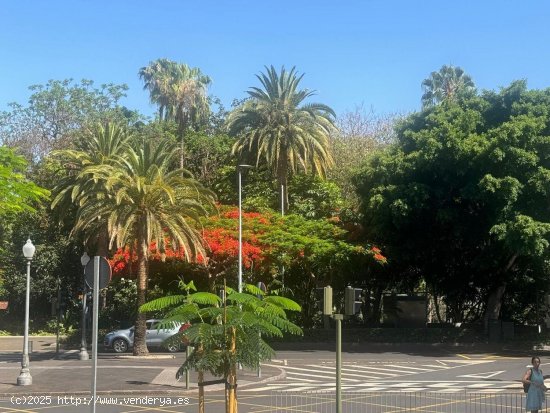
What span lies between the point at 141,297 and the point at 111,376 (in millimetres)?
9296

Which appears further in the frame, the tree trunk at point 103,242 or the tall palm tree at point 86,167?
the tree trunk at point 103,242

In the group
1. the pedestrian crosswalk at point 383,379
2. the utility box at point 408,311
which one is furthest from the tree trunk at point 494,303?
the pedestrian crosswalk at point 383,379

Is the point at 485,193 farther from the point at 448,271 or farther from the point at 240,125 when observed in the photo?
the point at 240,125

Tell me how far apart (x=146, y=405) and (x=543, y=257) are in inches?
969

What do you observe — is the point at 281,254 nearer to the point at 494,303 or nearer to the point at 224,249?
the point at 224,249

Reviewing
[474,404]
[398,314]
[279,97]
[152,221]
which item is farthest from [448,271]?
[474,404]

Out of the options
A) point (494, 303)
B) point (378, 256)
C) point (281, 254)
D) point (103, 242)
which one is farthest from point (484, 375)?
point (103, 242)

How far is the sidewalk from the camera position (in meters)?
22.1

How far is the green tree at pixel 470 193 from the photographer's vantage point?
36.8 metres

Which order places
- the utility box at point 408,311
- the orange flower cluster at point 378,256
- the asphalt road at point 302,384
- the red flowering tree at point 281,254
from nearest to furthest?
1. the asphalt road at point 302,384
2. the orange flower cluster at point 378,256
3. the red flowering tree at point 281,254
4. the utility box at point 408,311

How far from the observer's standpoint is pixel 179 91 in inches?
2552

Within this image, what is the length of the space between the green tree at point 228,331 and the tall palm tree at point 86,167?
1155 inches

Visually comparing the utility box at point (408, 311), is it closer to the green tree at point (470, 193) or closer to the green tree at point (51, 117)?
the green tree at point (470, 193)

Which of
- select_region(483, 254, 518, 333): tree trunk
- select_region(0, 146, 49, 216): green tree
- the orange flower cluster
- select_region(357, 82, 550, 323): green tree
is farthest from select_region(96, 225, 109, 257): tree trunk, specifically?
select_region(483, 254, 518, 333): tree trunk
